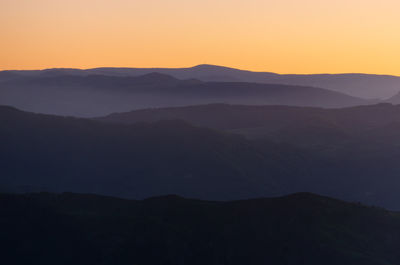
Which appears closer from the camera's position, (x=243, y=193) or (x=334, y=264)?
(x=334, y=264)

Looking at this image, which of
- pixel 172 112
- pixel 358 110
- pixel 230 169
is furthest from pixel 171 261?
pixel 172 112

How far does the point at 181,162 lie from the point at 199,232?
63.5m

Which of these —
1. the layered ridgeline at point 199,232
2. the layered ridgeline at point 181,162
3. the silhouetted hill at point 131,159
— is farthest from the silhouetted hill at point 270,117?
the layered ridgeline at point 199,232

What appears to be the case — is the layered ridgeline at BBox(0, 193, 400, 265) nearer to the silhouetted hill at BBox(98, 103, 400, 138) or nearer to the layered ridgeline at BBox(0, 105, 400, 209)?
the layered ridgeline at BBox(0, 105, 400, 209)

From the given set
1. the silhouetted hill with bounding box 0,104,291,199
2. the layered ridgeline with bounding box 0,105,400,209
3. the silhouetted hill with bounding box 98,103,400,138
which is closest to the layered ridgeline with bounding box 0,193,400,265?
the layered ridgeline with bounding box 0,105,400,209

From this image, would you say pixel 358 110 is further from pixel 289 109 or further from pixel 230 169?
pixel 230 169

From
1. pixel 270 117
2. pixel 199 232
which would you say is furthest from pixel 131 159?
pixel 270 117

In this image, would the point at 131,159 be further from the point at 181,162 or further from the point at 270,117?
the point at 270,117

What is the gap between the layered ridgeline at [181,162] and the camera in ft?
347

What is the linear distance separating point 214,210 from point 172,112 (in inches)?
5562

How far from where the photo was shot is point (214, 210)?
5347 cm

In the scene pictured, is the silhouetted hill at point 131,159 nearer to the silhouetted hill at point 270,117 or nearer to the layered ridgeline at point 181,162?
the layered ridgeline at point 181,162

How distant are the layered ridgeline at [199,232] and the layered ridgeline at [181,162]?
41.2 m

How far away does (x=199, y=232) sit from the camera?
164ft
